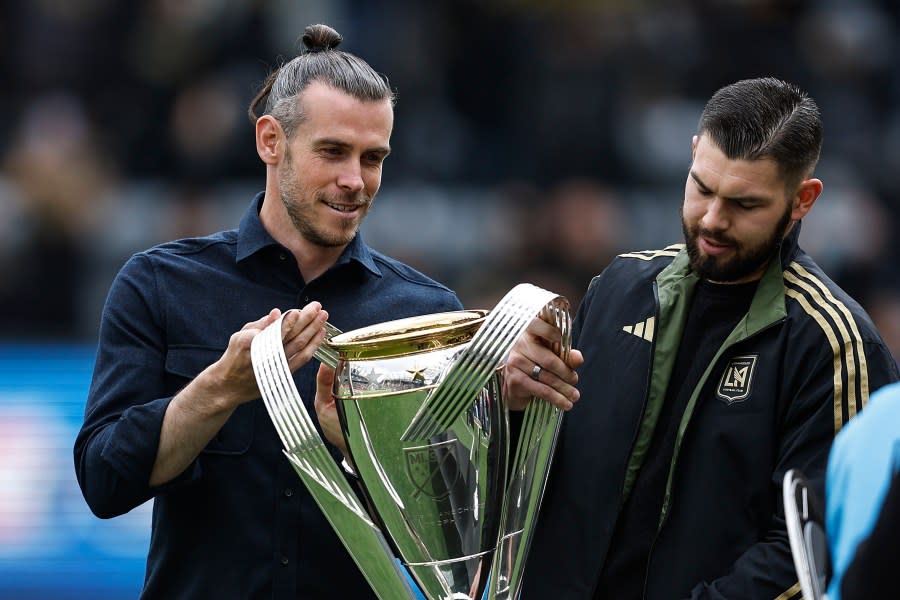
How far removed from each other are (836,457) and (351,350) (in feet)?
2.74

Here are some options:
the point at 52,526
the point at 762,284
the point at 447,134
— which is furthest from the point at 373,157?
the point at 447,134

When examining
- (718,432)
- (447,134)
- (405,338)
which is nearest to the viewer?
(405,338)

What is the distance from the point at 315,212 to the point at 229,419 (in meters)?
0.42

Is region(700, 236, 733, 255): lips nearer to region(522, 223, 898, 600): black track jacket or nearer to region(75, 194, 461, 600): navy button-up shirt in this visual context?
region(522, 223, 898, 600): black track jacket

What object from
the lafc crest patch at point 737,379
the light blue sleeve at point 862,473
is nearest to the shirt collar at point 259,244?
the lafc crest patch at point 737,379

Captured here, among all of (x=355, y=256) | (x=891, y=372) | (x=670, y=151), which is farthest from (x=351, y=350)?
(x=670, y=151)

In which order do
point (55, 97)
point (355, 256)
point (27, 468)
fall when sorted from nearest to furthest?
1. point (355, 256)
2. point (27, 468)
3. point (55, 97)

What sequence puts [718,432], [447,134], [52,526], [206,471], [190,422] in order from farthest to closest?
[447,134] < [52,526] < [206,471] < [718,432] < [190,422]

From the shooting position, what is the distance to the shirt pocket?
8.38 feet

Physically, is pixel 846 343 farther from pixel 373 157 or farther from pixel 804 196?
pixel 373 157

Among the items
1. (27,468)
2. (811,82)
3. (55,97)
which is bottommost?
(27,468)

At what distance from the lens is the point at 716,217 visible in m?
2.49

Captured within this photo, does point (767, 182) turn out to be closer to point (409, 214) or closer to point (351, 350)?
point (351, 350)

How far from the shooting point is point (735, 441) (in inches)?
95.7
